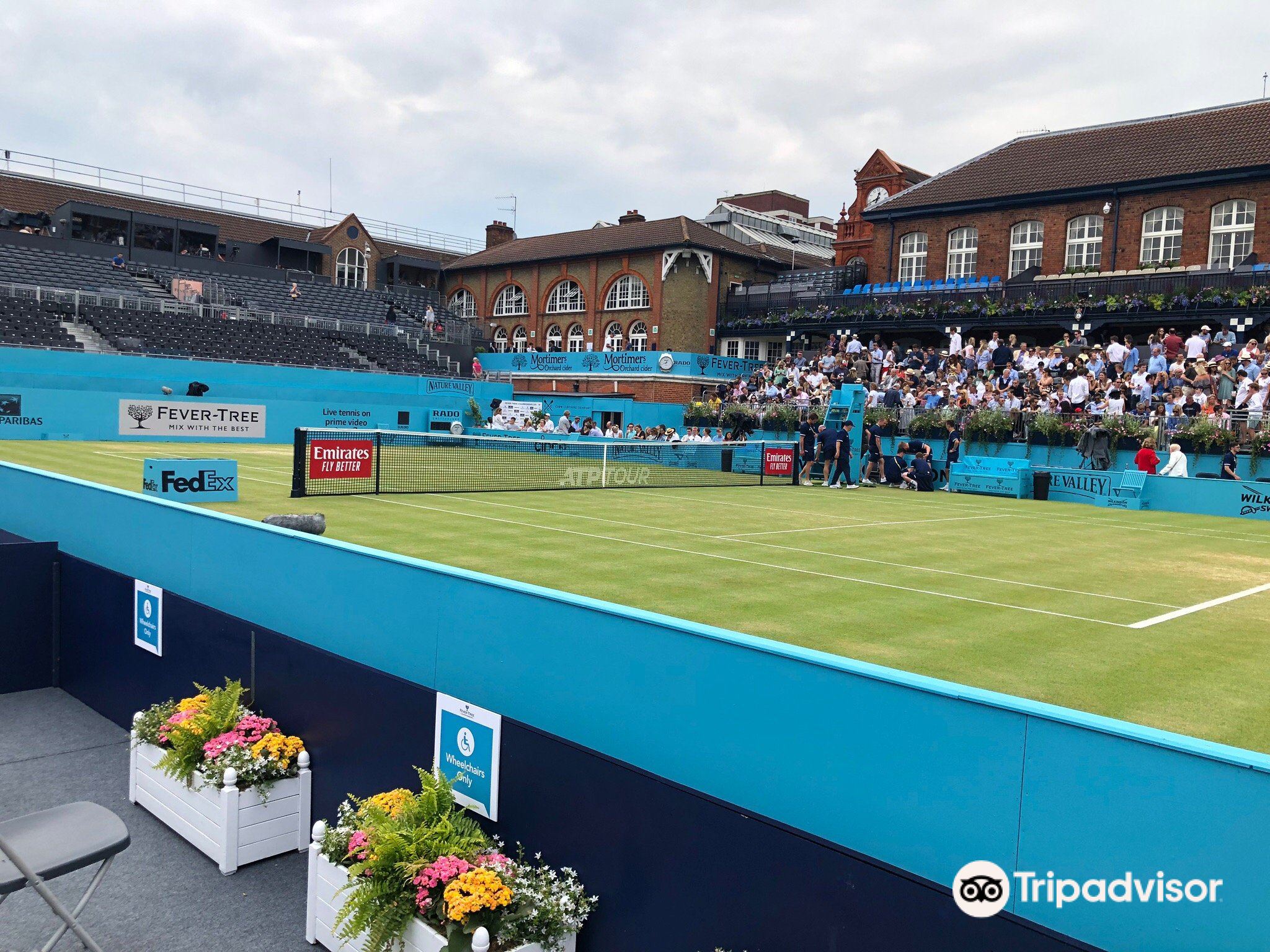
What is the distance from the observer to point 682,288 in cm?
5381

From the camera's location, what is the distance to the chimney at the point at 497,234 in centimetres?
7169

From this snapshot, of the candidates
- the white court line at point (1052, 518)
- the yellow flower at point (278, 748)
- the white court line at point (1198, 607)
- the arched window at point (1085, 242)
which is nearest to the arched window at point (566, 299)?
the arched window at point (1085, 242)

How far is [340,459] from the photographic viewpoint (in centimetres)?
1988

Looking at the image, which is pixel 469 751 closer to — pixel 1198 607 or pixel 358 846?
pixel 358 846

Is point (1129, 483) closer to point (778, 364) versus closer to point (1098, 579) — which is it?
point (1098, 579)

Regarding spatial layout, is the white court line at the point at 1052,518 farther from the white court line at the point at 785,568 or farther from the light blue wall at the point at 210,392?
the light blue wall at the point at 210,392

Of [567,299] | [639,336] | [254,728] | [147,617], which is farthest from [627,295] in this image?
[254,728]

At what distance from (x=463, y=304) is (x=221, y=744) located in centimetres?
6389

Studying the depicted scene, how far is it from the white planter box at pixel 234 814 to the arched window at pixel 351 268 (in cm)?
6330

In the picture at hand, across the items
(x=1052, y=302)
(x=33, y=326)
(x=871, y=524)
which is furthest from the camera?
(x=33, y=326)

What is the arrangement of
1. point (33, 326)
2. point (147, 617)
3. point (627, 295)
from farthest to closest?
point (627, 295) → point (33, 326) → point (147, 617)

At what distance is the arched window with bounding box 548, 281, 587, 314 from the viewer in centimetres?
5928

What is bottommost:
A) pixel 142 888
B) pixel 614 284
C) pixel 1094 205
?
pixel 142 888

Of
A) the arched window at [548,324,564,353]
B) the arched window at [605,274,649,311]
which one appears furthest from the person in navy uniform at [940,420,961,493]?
the arched window at [548,324,564,353]
